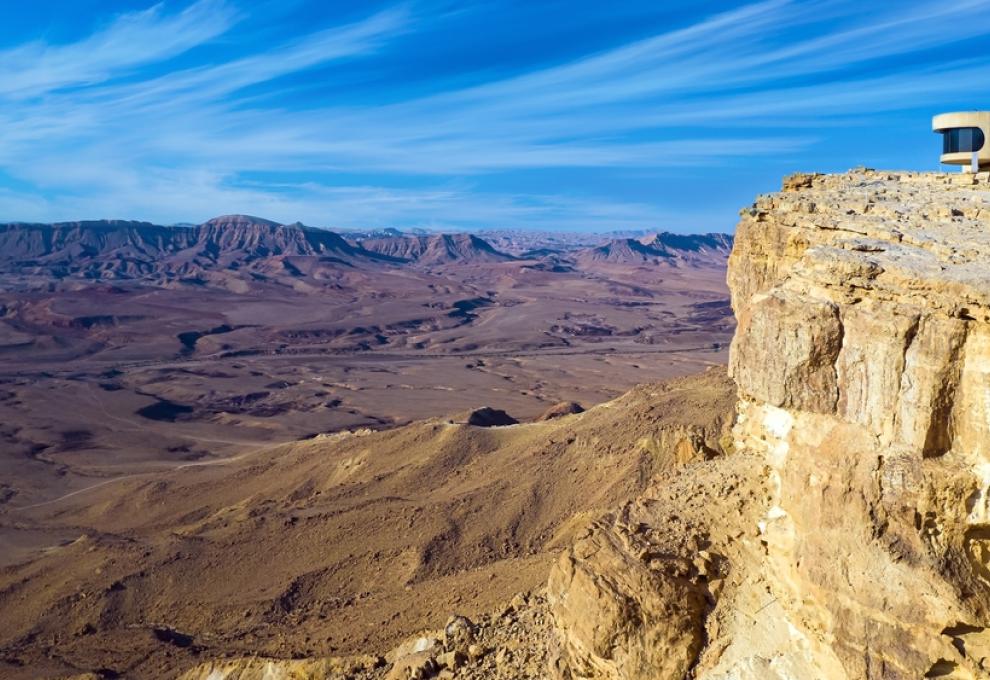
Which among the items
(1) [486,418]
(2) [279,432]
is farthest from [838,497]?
(2) [279,432]

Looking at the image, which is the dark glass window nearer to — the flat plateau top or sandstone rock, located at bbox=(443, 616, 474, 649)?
the flat plateau top

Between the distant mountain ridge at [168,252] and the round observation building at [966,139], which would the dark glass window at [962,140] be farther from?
the distant mountain ridge at [168,252]

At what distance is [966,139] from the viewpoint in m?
12.9

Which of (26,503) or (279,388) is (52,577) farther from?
(279,388)

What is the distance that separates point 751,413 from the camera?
8891mm

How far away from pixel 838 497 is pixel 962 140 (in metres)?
8.51

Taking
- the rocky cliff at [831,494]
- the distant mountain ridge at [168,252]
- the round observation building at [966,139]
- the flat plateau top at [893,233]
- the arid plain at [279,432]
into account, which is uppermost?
the distant mountain ridge at [168,252]

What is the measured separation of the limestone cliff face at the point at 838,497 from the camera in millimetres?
6977

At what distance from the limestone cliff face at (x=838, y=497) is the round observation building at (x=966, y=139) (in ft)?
11.6

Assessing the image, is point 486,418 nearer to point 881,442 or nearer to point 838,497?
point 838,497

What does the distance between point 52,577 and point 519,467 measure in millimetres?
14124

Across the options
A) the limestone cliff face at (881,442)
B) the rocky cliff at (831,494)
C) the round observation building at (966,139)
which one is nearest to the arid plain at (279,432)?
the rocky cliff at (831,494)

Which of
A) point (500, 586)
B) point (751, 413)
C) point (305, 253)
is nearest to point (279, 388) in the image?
point (500, 586)

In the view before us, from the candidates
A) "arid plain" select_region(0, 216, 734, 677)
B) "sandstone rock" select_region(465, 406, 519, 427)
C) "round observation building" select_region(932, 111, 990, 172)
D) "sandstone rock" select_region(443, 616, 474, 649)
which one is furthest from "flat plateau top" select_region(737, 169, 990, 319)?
"sandstone rock" select_region(465, 406, 519, 427)
